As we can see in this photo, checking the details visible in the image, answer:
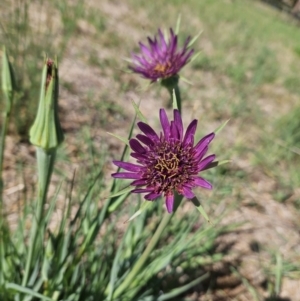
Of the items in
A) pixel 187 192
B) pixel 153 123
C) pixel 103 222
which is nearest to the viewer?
pixel 187 192

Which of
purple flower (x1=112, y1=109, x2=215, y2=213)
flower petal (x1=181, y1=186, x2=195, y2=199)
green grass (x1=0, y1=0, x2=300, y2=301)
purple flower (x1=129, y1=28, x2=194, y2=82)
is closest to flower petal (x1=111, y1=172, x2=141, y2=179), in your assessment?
purple flower (x1=112, y1=109, x2=215, y2=213)

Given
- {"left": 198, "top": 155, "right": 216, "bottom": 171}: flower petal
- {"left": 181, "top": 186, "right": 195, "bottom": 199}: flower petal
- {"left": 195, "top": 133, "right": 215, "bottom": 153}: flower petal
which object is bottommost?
{"left": 181, "top": 186, "right": 195, "bottom": 199}: flower petal

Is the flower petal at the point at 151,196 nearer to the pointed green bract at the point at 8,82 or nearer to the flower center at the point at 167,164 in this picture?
the flower center at the point at 167,164

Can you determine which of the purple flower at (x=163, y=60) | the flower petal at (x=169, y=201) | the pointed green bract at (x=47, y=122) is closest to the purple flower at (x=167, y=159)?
the flower petal at (x=169, y=201)

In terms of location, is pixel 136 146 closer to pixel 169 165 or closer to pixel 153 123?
pixel 169 165

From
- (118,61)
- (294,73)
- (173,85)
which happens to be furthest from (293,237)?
(294,73)

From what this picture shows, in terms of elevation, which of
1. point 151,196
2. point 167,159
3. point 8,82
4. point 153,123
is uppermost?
point 153,123

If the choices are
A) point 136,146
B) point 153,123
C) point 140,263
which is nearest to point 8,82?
point 136,146

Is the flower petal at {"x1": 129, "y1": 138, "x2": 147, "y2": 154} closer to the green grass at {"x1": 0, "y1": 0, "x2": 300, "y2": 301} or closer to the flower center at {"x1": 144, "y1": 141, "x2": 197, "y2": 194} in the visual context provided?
the flower center at {"x1": 144, "y1": 141, "x2": 197, "y2": 194}
